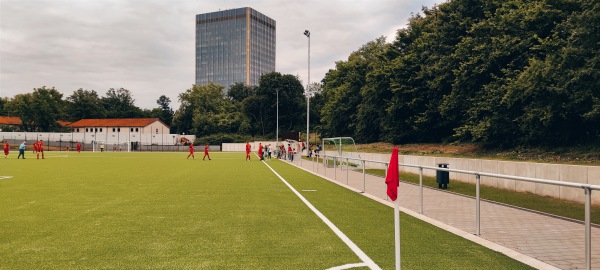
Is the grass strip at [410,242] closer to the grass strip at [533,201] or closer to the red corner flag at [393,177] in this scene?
the grass strip at [533,201]

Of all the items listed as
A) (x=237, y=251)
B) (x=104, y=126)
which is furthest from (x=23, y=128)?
(x=237, y=251)

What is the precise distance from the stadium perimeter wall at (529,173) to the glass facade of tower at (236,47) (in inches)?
6632

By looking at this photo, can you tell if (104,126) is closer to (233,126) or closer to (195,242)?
(233,126)

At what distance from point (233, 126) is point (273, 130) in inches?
400

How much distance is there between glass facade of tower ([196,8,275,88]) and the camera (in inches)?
7347

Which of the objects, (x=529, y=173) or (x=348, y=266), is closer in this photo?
(x=348, y=266)

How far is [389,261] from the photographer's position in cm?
520

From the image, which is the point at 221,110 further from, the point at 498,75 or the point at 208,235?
the point at 208,235

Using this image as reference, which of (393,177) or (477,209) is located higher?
(393,177)

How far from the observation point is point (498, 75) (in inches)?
1041

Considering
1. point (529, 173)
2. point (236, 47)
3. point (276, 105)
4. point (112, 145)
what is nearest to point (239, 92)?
point (276, 105)

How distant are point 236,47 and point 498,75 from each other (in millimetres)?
172795

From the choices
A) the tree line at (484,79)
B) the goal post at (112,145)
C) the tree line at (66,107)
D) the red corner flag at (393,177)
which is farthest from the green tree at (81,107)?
the red corner flag at (393,177)

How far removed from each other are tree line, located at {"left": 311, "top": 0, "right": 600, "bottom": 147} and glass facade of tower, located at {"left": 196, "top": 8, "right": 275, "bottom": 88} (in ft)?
485
